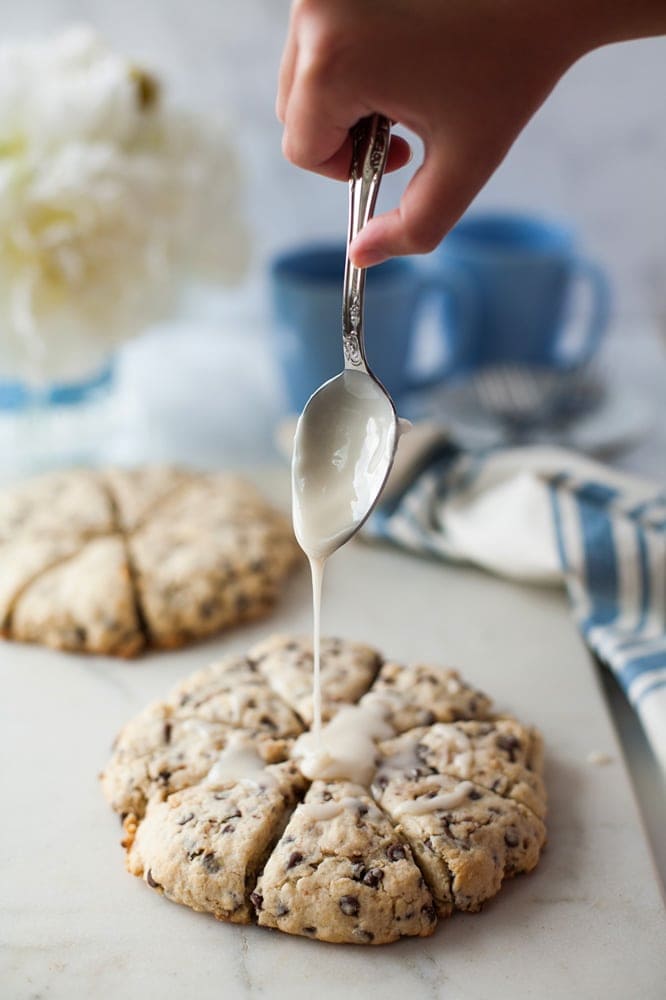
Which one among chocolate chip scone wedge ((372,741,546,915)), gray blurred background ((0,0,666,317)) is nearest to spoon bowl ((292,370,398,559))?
chocolate chip scone wedge ((372,741,546,915))

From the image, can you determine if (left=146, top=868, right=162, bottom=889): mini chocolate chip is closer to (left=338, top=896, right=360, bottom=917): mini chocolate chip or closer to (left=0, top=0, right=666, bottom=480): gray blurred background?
(left=338, top=896, right=360, bottom=917): mini chocolate chip

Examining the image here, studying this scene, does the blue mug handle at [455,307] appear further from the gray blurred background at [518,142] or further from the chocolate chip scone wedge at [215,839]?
the chocolate chip scone wedge at [215,839]

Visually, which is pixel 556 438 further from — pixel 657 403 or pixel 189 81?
pixel 189 81

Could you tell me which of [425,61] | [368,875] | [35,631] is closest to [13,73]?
[35,631]

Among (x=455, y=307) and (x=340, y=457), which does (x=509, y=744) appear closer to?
(x=340, y=457)

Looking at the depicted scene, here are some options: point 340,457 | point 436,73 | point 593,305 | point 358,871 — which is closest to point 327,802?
point 358,871

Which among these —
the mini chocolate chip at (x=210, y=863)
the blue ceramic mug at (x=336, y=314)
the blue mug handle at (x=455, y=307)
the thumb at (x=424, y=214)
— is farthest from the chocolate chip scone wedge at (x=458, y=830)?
the blue mug handle at (x=455, y=307)

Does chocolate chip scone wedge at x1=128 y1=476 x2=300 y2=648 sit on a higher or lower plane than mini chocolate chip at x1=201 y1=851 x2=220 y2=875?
higher

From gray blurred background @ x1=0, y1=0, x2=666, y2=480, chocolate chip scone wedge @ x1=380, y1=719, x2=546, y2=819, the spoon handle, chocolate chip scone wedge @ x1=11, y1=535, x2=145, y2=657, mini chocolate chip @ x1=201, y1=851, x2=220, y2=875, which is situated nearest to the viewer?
the spoon handle
